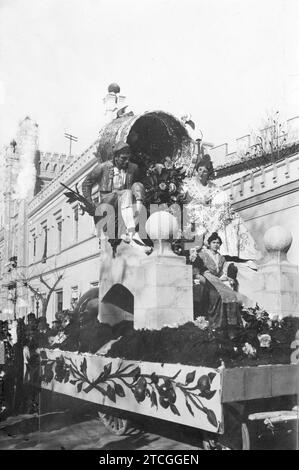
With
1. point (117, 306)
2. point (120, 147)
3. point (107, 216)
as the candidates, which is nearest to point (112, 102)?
point (120, 147)

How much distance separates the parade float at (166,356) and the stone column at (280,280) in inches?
14.2

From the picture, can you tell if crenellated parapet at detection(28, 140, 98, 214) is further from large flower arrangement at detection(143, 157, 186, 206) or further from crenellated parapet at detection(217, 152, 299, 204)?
crenellated parapet at detection(217, 152, 299, 204)

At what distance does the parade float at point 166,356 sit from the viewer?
4.64 meters

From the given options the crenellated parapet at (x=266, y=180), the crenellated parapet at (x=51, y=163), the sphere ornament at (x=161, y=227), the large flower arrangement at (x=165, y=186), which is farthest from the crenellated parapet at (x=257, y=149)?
the sphere ornament at (x=161, y=227)

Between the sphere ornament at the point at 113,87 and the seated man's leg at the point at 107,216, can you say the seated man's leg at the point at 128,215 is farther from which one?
the sphere ornament at the point at 113,87

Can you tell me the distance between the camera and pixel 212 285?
6797 millimetres

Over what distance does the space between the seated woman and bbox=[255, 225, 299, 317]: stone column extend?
424mm

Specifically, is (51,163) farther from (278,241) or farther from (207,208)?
(278,241)

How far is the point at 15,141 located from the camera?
892 centimetres

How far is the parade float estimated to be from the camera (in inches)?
183

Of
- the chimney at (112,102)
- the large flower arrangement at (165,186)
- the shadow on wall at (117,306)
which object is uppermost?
the chimney at (112,102)

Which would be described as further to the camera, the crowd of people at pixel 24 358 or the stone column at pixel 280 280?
the crowd of people at pixel 24 358

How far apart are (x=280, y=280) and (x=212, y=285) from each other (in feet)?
2.96
